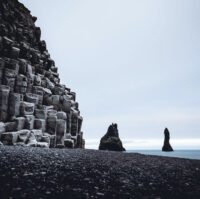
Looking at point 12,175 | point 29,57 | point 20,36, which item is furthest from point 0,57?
point 12,175

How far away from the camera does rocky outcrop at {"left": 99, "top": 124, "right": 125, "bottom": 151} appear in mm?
114194

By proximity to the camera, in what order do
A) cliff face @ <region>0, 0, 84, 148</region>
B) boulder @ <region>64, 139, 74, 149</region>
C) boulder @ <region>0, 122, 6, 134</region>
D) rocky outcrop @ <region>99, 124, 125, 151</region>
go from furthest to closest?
rocky outcrop @ <region>99, 124, 125, 151</region> < boulder @ <region>64, 139, 74, 149</region> < cliff face @ <region>0, 0, 84, 148</region> < boulder @ <region>0, 122, 6, 134</region>

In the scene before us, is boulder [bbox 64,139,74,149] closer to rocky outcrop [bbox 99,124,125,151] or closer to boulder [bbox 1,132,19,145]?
boulder [bbox 1,132,19,145]

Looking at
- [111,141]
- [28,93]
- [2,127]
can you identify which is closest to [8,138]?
[2,127]

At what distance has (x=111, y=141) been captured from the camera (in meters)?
115

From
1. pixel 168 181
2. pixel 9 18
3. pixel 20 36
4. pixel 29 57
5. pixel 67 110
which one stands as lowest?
pixel 168 181

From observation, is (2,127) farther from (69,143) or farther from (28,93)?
(69,143)

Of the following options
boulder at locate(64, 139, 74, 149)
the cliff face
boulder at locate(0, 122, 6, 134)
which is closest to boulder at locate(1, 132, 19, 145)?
the cliff face

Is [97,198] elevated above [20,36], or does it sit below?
below

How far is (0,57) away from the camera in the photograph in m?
41.7

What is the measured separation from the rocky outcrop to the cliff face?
52.7 metres

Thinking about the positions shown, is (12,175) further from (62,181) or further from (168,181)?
(168,181)

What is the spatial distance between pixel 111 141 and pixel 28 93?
3033 inches

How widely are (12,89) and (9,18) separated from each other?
71.2 feet
